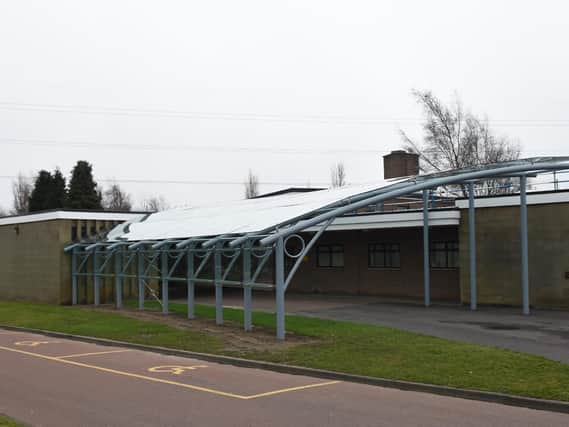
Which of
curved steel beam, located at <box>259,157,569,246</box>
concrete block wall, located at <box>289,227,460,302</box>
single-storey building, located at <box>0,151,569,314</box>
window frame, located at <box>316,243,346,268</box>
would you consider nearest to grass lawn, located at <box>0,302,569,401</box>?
single-storey building, located at <box>0,151,569,314</box>

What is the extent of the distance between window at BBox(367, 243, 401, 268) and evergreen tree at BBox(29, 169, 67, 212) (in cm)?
4125

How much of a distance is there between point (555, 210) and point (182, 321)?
40.8 ft

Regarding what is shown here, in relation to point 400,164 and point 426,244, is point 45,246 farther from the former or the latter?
point 400,164

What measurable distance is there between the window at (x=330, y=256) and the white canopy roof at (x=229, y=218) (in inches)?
267

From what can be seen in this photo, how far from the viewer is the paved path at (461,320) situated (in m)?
14.5

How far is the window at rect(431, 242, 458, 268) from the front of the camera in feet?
90.0

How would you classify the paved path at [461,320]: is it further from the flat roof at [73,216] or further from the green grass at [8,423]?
the green grass at [8,423]

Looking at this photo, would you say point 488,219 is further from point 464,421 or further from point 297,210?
point 464,421

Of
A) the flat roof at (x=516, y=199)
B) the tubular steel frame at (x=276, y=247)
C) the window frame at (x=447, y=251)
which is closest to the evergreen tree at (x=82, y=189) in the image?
the tubular steel frame at (x=276, y=247)

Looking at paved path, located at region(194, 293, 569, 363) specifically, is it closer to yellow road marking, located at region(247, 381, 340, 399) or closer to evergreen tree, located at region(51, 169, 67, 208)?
yellow road marking, located at region(247, 381, 340, 399)

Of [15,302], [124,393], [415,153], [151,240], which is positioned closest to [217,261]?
[151,240]

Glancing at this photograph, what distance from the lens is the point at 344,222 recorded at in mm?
29047

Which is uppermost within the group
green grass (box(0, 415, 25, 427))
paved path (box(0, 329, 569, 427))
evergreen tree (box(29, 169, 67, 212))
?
evergreen tree (box(29, 169, 67, 212))

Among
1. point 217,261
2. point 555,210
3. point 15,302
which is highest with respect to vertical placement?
point 555,210
